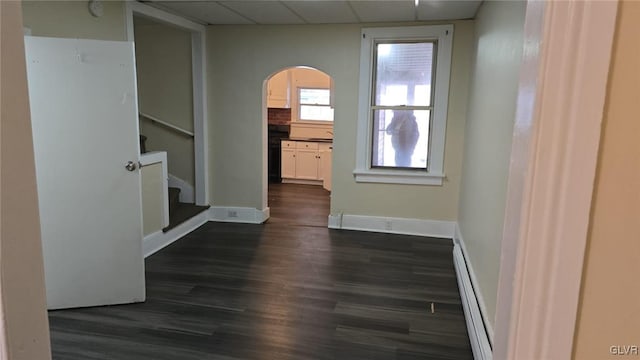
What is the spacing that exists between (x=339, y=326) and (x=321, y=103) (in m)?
5.90

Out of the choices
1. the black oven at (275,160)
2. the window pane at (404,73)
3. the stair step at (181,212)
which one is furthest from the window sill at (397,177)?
the black oven at (275,160)

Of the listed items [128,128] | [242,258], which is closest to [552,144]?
[128,128]

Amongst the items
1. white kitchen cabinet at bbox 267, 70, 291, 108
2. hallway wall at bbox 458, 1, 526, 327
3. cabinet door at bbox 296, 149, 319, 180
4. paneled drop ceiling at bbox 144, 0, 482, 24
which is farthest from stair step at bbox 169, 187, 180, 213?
white kitchen cabinet at bbox 267, 70, 291, 108

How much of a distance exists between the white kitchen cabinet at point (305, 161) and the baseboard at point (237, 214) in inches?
102

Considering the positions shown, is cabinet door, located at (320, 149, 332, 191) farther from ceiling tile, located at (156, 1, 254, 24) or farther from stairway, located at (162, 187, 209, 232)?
ceiling tile, located at (156, 1, 254, 24)

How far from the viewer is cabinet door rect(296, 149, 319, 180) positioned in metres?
7.86

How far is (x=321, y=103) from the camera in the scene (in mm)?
8258

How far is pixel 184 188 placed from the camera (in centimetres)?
536

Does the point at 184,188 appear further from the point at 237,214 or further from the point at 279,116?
the point at 279,116

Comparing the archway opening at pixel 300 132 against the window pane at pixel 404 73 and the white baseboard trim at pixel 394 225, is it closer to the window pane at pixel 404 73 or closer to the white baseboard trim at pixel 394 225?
the white baseboard trim at pixel 394 225

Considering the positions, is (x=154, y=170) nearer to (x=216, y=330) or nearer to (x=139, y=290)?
(x=139, y=290)

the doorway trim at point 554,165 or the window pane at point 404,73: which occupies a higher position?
the window pane at point 404,73

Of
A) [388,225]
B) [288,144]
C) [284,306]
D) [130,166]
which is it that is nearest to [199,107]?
[130,166]

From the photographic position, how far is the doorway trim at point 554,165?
2.04 ft
